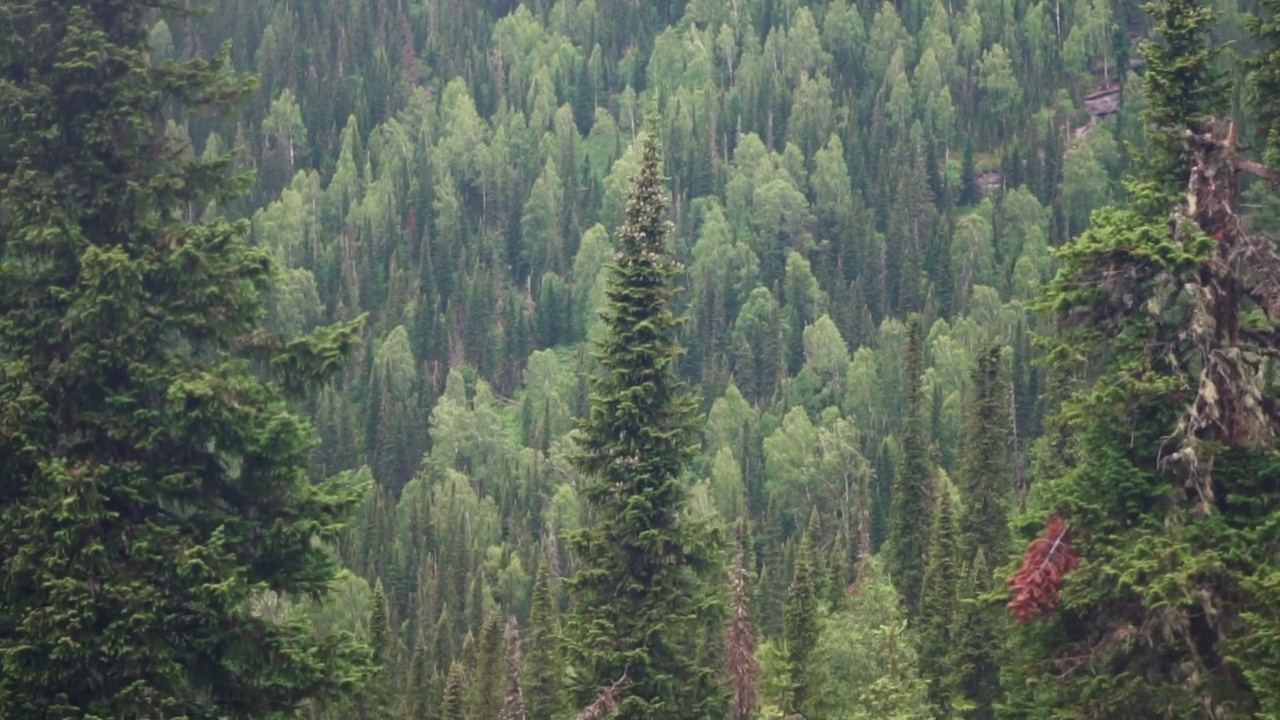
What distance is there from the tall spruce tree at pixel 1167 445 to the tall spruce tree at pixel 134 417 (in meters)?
9.85

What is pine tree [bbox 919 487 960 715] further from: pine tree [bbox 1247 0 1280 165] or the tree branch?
the tree branch

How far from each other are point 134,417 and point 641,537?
10.4 m

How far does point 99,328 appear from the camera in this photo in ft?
78.7

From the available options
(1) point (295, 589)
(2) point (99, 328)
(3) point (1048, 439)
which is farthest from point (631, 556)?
(3) point (1048, 439)

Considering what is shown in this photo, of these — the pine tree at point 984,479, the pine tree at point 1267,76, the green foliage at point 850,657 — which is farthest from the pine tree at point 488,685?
the pine tree at point 1267,76

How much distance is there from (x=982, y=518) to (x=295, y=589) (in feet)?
201

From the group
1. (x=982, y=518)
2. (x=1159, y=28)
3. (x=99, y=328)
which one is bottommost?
(x=982, y=518)

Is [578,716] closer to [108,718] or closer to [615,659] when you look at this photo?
[615,659]

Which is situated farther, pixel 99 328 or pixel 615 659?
pixel 615 659

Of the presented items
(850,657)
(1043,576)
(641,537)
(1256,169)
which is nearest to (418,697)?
(850,657)

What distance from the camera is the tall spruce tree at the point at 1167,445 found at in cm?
2384

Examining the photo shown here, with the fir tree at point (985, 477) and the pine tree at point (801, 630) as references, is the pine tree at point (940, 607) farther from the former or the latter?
the pine tree at point (801, 630)

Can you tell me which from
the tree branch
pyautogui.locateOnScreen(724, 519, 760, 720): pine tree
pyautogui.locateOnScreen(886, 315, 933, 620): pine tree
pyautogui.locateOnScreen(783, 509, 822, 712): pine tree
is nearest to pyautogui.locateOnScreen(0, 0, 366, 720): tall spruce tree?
the tree branch

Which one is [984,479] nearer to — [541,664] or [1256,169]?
[541,664]
